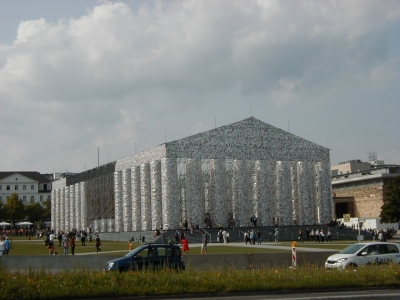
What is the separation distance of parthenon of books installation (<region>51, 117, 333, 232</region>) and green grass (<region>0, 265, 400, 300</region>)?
1744 inches

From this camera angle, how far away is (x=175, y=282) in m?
17.9

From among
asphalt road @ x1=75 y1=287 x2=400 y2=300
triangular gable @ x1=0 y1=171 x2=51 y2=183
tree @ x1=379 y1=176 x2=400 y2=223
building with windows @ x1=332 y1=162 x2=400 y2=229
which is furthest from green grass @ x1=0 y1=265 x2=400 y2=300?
triangular gable @ x1=0 y1=171 x2=51 y2=183

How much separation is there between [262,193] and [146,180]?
13717 mm

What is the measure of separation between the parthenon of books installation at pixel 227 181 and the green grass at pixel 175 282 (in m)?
44.3

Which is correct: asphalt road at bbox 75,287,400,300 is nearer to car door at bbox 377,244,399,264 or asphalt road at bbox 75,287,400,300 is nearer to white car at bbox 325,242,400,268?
white car at bbox 325,242,400,268

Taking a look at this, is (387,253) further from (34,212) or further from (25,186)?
(25,186)

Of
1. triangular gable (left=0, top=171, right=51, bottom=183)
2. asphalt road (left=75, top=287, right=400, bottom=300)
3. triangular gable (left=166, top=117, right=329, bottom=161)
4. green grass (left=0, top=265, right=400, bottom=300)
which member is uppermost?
triangular gable (left=0, top=171, right=51, bottom=183)

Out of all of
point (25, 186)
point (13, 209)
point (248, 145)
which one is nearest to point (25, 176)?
point (25, 186)

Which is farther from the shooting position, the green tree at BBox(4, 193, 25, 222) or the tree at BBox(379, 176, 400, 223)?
the green tree at BBox(4, 193, 25, 222)

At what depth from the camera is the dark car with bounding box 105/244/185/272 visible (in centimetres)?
2105

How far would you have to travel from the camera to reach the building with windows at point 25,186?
121419 mm

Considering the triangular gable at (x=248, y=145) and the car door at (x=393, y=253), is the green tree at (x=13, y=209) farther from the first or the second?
the car door at (x=393, y=253)

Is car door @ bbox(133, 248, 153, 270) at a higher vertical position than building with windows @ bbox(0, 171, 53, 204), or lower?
lower

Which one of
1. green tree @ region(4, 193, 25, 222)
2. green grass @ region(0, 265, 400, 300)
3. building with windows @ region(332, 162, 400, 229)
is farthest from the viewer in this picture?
green tree @ region(4, 193, 25, 222)
